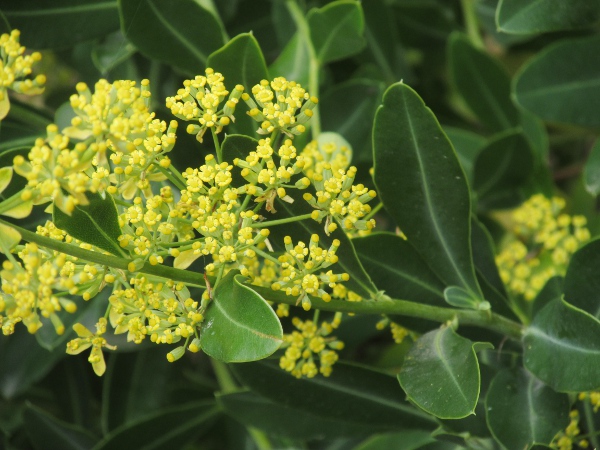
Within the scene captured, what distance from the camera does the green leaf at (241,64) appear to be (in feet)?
4.54

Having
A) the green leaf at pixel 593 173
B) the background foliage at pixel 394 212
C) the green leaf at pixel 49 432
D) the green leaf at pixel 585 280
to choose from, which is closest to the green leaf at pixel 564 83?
the background foliage at pixel 394 212

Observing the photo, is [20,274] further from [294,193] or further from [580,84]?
[580,84]

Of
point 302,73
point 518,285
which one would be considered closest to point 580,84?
point 518,285

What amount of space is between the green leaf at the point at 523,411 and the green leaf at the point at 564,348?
0.25 ft

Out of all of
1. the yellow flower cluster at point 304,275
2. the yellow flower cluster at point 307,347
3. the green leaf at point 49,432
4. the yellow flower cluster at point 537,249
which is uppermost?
the yellow flower cluster at point 304,275

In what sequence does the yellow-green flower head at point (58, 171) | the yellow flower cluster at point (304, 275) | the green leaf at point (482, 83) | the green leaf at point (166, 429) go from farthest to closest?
the green leaf at point (482, 83)
the green leaf at point (166, 429)
the yellow flower cluster at point (304, 275)
the yellow-green flower head at point (58, 171)

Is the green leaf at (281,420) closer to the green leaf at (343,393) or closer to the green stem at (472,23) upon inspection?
the green leaf at (343,393)

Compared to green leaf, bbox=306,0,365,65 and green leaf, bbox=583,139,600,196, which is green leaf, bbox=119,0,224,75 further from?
green leaf, bbox=583,139,600,196

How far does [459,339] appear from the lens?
1.24 metres

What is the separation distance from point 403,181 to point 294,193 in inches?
9.8

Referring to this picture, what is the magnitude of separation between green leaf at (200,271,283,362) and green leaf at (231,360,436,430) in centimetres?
37

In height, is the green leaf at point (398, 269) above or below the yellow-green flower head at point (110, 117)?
below

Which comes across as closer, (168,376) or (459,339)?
(459,339)

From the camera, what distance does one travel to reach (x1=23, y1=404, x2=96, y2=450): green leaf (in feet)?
6.03
